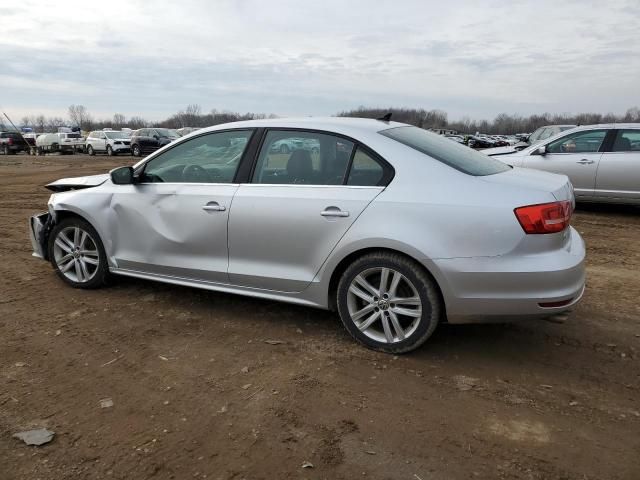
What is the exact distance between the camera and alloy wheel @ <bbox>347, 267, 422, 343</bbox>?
3432 millimetres

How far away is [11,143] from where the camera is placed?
35625 millimetres

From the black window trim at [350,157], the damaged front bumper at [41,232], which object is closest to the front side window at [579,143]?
the black window trim at [350,157]

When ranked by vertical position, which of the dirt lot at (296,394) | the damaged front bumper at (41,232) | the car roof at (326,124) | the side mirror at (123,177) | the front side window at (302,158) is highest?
the car roof at (326,124)

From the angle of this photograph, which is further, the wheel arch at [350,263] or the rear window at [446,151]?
the rear window at [446,151]

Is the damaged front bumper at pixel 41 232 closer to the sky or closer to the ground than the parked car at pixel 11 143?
closer to the ground

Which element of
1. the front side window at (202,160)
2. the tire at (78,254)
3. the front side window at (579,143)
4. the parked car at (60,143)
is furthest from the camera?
the parked car at (60,143)

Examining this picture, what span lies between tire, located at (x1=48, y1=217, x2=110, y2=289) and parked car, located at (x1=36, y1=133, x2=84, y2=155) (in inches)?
1315

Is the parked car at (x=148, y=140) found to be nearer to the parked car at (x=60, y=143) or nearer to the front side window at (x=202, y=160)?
the parked car at (x=60, y=143)

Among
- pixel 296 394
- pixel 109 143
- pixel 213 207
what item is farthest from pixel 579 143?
pixel 109 143

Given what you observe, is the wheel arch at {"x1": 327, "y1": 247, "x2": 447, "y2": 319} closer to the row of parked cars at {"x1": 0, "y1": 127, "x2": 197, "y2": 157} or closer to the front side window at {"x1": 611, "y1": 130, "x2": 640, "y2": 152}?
the front side window at {"x1": 611, "y1": 130, "x2": 640, "y2": 152}

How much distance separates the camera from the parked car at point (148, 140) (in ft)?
94.3

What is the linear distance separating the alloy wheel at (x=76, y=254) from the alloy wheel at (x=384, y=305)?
2588mm

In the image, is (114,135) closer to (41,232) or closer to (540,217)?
(41,232)

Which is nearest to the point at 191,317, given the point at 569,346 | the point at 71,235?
the point at 71,235
